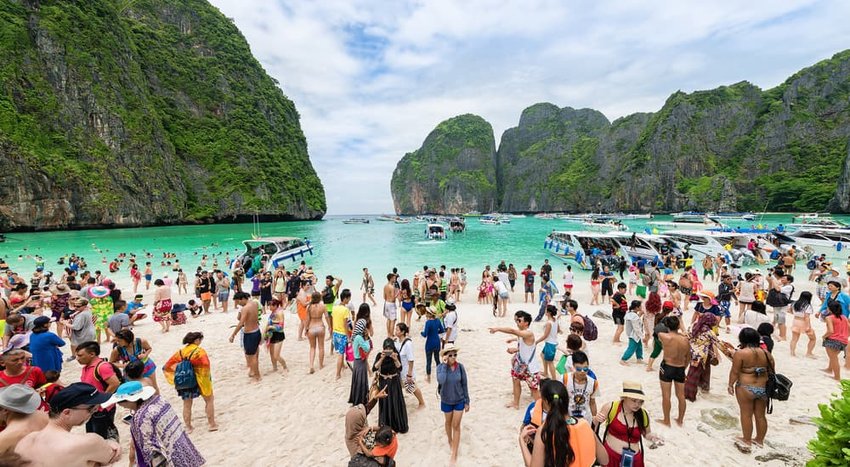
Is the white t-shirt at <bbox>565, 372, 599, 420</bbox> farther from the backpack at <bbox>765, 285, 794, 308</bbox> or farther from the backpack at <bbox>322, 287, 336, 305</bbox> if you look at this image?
the backpack at <bbox>765, 285, 794, 308</bbox>

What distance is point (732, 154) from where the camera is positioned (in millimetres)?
98688

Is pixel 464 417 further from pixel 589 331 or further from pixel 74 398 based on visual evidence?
pixel 74 398

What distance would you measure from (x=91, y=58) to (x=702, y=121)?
145 metres

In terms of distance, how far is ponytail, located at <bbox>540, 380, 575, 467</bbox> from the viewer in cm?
257

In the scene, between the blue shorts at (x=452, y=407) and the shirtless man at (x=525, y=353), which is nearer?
the blue shorts at (x=452, y=407)

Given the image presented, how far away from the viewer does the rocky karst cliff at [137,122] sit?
152ft

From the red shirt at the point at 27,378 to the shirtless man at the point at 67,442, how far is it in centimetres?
252

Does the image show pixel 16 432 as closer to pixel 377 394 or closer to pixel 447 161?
pixel 377 394

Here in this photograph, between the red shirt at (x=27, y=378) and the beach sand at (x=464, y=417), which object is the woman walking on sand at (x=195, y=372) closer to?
the beach sand at (x=464, y=417)

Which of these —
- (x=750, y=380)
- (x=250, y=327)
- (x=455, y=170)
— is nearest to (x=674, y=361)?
(x=750, y=380)

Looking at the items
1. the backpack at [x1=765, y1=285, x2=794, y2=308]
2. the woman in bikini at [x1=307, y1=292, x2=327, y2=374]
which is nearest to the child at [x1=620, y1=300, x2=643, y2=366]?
the backpack at [x1=765, y1=285, x2=794, y2=308]

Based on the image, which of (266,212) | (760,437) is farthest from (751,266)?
(266,212)

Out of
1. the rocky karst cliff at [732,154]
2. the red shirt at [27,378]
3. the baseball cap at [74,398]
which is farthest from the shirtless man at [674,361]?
the rocky karst cliff at [732,154]

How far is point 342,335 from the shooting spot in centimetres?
693
